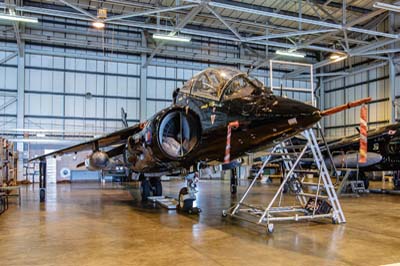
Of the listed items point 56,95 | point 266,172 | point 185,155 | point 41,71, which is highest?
point 41,71

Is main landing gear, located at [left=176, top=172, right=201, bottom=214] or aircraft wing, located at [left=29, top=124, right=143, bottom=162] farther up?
aircraft wing, located at [left=29, top=124, right=143, bottom=162]

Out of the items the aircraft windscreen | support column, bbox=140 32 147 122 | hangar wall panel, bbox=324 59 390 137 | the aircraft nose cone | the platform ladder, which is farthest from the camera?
support column, bbox=140 32 147 122

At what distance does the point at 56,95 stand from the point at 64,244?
77.1 feet

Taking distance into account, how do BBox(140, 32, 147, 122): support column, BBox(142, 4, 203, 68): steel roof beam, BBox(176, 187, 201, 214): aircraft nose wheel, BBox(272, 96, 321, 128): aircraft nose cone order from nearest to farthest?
BBox(272, 96, 321, 128): aircraft nose cone → BBox(176, 187, 201, 214): aircraft nose wheel → BBox(142, 4, 203, 68): steel roof beam → BBox(140, 32, 147, 122): support column

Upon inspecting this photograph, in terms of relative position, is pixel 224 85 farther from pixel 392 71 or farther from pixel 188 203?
pixel 392 71

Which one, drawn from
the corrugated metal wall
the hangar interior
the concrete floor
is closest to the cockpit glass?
the concrete floor

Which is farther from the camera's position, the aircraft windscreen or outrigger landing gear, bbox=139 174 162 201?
outrigger landing gear, bbox=139 174 162 201

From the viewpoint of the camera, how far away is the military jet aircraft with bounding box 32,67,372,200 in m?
6.45

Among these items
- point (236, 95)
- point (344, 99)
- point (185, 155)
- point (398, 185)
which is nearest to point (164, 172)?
point (185, 155)

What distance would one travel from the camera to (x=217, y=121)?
751 cm

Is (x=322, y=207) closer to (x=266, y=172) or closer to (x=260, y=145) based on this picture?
(x=260, y=145)

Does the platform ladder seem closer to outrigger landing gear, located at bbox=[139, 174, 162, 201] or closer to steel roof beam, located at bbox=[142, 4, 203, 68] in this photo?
outrigger landing gear, located at bbox=[139, 174, 162, 201]

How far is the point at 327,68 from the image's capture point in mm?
34906

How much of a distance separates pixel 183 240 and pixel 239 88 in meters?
3.15
